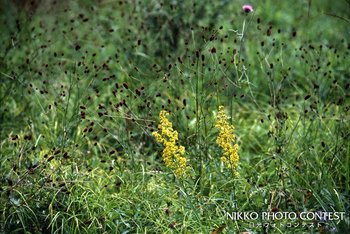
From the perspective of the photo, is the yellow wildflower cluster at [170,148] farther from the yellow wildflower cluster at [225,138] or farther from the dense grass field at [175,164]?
the yellow wildflower cluster at [225,138]

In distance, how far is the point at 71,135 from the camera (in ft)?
15.8

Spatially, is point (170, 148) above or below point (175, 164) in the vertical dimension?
above

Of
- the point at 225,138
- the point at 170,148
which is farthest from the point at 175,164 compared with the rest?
the point at 225,138

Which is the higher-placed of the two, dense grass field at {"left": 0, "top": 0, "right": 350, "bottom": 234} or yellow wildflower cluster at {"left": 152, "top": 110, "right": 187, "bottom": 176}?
yellow wildflower cluster at {"left": 152, "top": 110, "right": 187, "bottom": 176}

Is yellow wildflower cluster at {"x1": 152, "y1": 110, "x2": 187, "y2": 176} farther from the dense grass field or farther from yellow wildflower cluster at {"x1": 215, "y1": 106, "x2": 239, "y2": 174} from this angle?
yellow wildflower cluster at {"x1": 215, "y1": 106, "x2": 239, "y2": 174}

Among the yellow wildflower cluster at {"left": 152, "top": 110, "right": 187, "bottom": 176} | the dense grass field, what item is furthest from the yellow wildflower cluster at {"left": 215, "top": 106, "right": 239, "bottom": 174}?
the yellow wildflower cluster at {"left": 152, "top": 110, "right": 187, "bottom": 176}

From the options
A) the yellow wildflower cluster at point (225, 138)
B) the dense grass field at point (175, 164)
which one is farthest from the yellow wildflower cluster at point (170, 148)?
the yellow wildflower cluster at point (225, 138)

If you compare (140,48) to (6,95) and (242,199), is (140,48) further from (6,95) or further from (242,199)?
(242,199)

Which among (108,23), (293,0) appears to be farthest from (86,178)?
(293,0)

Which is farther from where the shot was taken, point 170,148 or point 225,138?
point 225,138

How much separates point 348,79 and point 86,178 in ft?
9.05

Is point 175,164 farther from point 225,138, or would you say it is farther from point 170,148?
point 225,138

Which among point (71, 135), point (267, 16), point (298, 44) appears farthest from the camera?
point (267, 16)

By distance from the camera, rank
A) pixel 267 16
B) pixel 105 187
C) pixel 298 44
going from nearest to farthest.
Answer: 1. pixel 105 187
2. pixel 298 44
3. pixel 267 16
